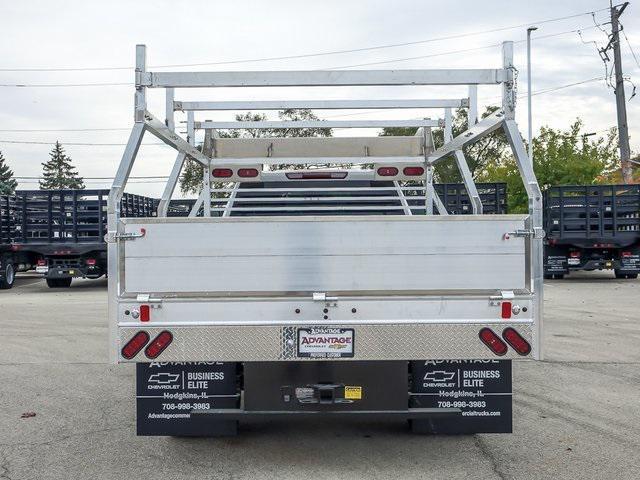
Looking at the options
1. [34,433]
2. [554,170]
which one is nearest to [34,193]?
[34,433]

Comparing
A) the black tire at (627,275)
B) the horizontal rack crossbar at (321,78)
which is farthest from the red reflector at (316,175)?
the black tire at (627,275)

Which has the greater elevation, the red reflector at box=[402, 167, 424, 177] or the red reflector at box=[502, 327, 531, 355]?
the red reflector at box=[402, 167, 424, 177]

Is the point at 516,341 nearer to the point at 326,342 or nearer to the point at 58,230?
the point at 326,342

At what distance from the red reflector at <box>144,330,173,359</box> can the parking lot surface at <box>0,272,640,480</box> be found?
90 cm

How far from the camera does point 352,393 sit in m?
4.67

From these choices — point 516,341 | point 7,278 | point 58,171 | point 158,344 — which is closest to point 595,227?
point 7,278

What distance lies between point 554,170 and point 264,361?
30.2m

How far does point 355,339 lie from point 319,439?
4.85 ft

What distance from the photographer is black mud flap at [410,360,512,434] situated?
480 centimetres

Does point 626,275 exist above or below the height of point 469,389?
above

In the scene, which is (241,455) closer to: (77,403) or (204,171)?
(77,403)

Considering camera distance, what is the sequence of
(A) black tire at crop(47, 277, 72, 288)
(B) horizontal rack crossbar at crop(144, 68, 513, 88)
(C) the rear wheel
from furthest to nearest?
1. (C) the rear wheel
2. (A) black tire at crop(47, 277, 72, 288)
3. (B) horizontal rack crossbar at crop(144, 68, 513, 88)

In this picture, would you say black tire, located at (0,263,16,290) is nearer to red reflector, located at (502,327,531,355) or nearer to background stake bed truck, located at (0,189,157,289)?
background stake bed truck, located at (0,189,157,289)

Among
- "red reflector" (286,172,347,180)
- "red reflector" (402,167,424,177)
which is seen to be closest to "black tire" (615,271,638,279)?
"red reflector" (402,167,424,177)
